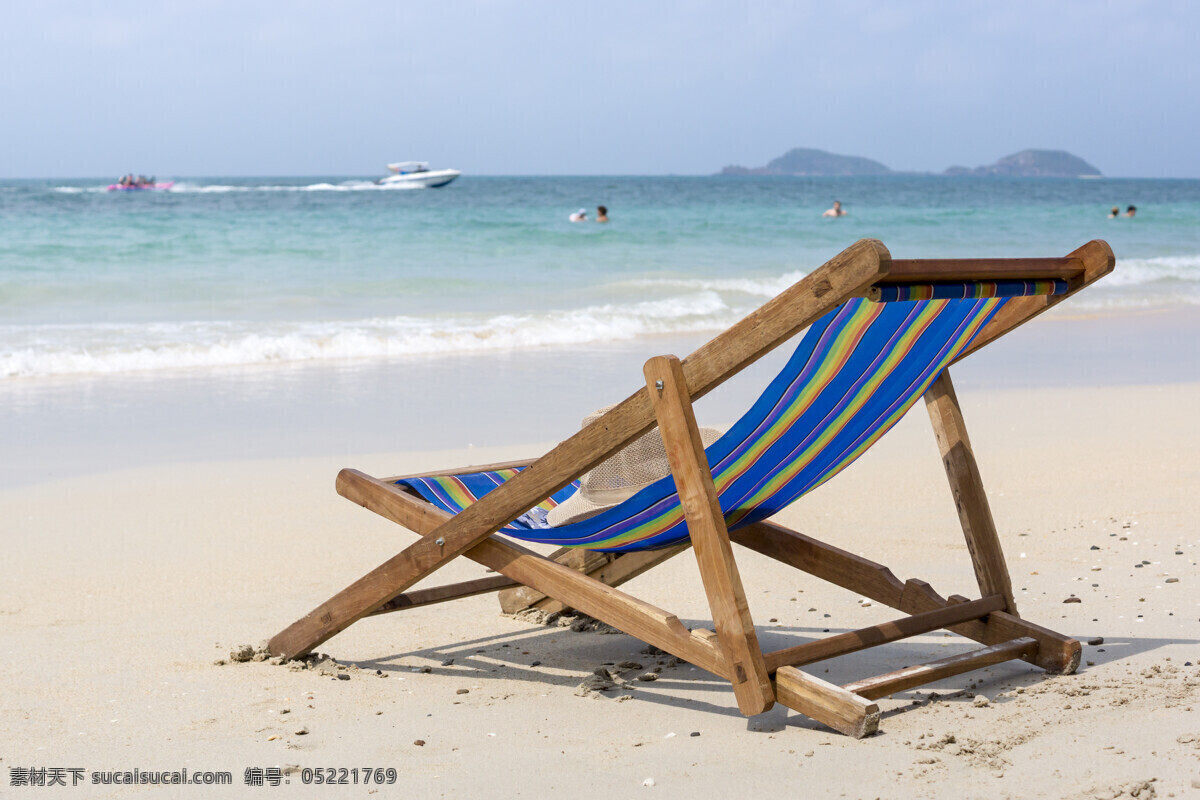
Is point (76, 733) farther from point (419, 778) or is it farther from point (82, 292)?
point (82, 292)

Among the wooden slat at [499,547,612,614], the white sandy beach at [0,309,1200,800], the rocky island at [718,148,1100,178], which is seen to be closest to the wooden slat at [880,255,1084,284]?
the white sandy beach at [0,309,1200,800]

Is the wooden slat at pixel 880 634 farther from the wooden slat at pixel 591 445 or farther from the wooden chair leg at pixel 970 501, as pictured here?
the wooden slat at pixel 591 445

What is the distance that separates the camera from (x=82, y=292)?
14.8 meters

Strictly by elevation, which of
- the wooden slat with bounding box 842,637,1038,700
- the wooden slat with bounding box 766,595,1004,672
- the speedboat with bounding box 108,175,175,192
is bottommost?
the wooden slat with bounding box 842,637,1038,700

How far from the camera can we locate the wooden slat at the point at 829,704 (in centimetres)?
253

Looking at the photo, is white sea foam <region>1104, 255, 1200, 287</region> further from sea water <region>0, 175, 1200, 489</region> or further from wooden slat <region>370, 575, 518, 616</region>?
wooden slat <region>370, 575, 518, 616</region>

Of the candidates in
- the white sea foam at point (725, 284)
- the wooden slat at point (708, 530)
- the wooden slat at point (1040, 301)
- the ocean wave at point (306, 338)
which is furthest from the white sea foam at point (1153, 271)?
the wooden slat at point (708, 530)

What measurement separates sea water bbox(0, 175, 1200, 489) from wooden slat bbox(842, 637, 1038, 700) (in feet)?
11.6

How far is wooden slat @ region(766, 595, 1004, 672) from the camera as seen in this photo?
8.71 ft

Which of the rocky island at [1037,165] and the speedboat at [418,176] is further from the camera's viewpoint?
the rocky island at [1037,165]

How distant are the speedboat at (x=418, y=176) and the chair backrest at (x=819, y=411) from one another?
184 feet

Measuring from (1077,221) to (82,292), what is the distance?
27.0 m

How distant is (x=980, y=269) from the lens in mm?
2406

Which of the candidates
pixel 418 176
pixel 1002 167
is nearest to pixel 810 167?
pixel 1002 167
